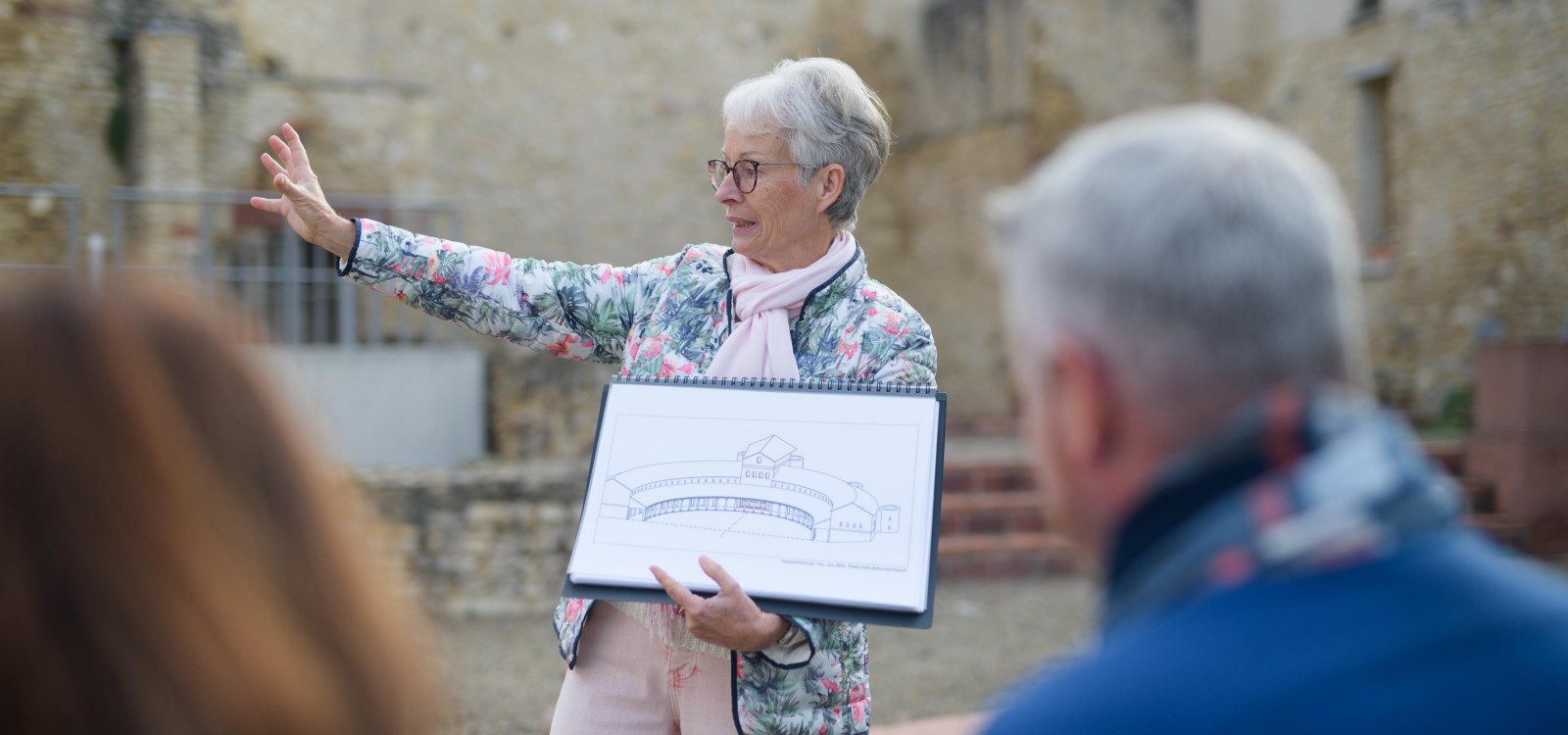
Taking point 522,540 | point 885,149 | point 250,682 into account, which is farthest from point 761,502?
point 522,540

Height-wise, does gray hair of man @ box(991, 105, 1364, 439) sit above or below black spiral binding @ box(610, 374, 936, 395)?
above

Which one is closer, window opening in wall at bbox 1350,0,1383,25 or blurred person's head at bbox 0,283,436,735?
blurred person's head at bbox 0,283,436,735

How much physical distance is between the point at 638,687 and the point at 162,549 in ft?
4.90

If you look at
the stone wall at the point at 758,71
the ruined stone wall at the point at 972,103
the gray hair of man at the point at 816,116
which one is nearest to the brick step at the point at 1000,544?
the stone wall at the point at 758,71

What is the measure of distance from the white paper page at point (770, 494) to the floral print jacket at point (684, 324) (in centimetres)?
14

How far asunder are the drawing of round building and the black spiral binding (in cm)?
10

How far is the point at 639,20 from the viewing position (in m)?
18.5

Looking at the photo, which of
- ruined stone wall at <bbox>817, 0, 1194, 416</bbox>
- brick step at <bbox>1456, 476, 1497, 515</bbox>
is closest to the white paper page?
brick step at <bbox>1456, 476, 1497, 515</bbox>

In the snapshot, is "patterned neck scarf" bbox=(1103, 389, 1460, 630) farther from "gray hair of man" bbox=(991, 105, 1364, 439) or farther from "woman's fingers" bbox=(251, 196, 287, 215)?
"woman's fingers" bbox=(251, 196, 287, 215)

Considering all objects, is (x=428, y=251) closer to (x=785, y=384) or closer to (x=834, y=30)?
(x=785, y=384)

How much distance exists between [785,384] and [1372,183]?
1360 centimetres

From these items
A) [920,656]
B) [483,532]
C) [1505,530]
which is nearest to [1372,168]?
[1505,530]

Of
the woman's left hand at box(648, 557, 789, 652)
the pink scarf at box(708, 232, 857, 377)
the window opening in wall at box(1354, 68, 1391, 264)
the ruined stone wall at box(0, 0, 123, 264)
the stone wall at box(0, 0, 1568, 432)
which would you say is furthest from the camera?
the window opening in wall at box(1354, 68, 1391, 264)

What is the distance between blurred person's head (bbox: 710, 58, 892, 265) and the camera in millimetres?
2434
